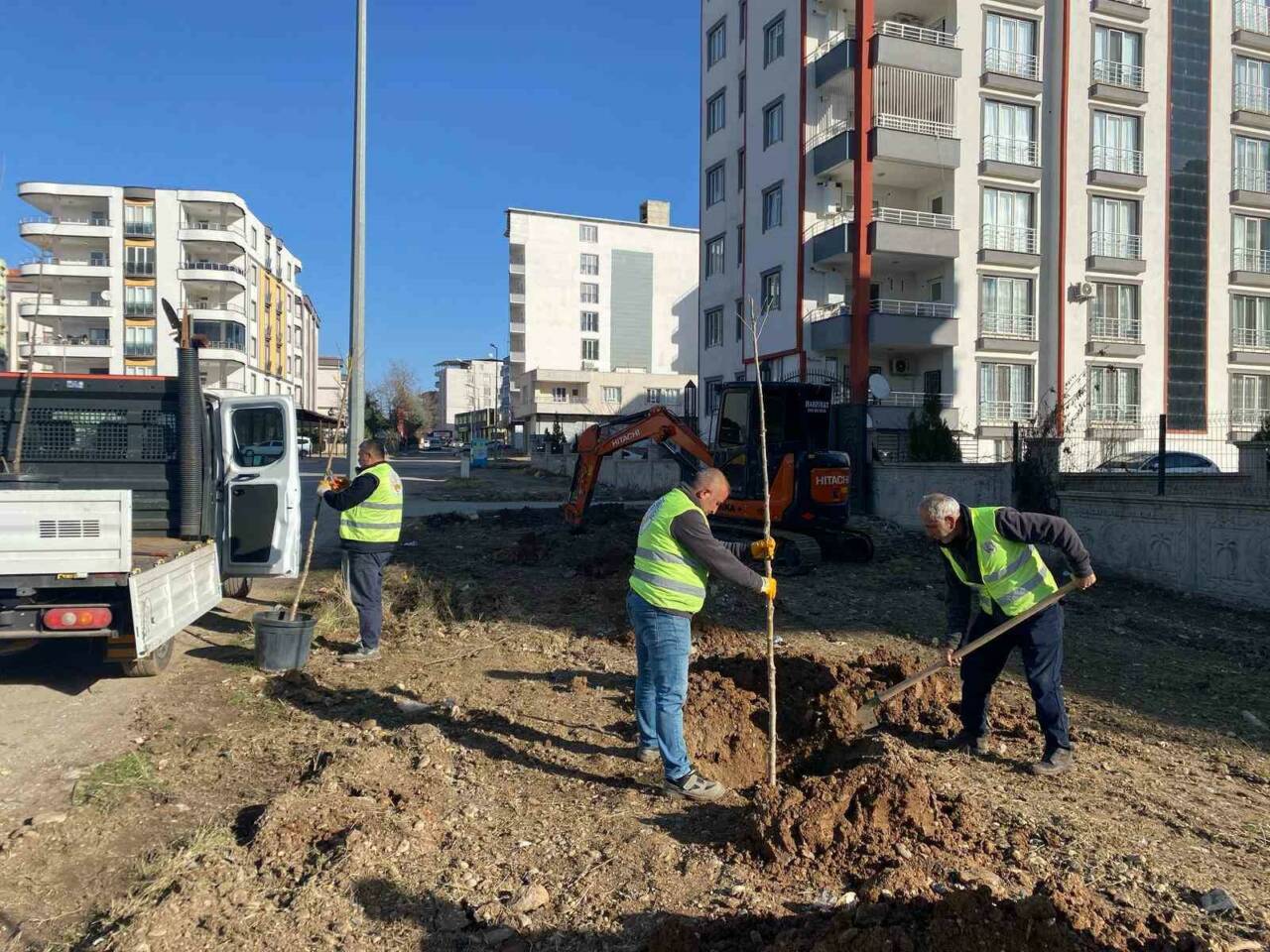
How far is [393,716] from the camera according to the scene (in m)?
6.39

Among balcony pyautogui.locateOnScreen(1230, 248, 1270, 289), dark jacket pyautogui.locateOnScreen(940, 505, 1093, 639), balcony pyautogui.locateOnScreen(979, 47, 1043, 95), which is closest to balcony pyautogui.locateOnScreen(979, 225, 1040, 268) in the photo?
balcony pyautogui.locateOnScreen(979, 47, 1043, 95)

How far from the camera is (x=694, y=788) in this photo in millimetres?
4875

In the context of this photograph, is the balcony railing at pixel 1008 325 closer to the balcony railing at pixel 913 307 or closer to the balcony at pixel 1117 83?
the balcony railing at pixel 913 307

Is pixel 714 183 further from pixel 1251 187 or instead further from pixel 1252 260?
pixel 1252 260

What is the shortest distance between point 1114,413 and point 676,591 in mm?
29085

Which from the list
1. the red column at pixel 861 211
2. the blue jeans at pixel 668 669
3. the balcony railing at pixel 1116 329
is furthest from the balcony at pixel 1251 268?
the blue jeans at pixel 668 669

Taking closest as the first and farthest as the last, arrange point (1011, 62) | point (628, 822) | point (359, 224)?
1. point (628, 822)
2. point (359, 224)
3. point (1011, 62)

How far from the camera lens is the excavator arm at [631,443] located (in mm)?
14234

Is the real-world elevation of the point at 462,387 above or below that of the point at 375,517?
above

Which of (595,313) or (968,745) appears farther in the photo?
(595,313)

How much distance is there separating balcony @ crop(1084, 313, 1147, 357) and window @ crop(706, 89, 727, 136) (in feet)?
49.2

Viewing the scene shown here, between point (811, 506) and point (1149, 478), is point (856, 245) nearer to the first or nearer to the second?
point (1149, 478)

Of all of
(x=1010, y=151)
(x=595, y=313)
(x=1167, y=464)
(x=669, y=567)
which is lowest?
(x=669, y=567)

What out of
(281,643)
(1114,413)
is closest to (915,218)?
(1114,413)
